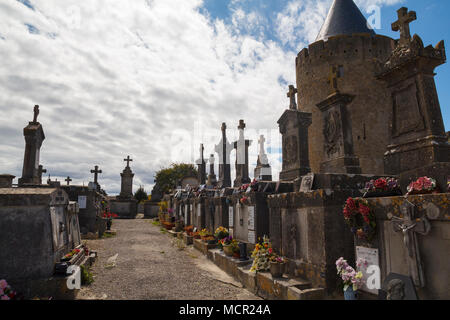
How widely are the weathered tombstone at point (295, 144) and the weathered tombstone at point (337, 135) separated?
103cm

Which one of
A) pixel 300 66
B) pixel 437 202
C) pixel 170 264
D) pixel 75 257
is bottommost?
pixel 170 264

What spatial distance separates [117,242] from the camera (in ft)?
40.1

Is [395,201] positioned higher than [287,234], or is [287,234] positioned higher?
[395,201]

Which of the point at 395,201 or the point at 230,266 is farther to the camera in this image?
the point at 230,266

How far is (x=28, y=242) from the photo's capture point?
4.83 m

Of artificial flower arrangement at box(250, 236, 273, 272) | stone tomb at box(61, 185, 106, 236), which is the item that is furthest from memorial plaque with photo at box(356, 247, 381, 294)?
stone tomb at box(61, 185, 106, 236)

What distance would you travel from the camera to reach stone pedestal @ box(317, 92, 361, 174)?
20.6 ft

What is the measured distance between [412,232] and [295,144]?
5.11 meters

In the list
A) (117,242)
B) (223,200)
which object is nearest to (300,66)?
(223,200)

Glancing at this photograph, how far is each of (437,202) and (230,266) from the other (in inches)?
210

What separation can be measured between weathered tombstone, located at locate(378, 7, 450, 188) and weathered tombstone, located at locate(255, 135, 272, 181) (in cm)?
483

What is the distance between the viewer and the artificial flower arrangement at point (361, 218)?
3.85m
